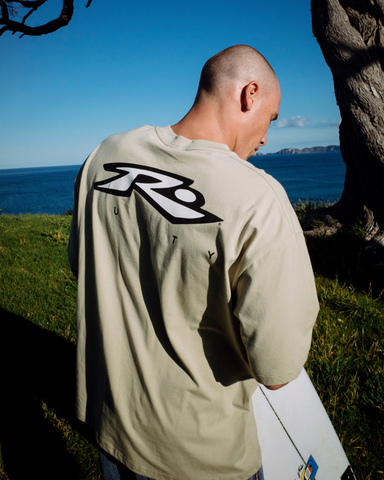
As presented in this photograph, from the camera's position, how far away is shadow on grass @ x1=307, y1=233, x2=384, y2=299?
4461 mm

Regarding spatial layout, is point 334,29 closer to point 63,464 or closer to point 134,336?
point 134,336

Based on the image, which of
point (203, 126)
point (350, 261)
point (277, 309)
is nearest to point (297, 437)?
point (277, 309)

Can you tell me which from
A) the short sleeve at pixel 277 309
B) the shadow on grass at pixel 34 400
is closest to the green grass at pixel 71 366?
the shadow on grass at pixel 34 400

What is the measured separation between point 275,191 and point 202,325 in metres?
0.57

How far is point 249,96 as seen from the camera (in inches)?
53.9

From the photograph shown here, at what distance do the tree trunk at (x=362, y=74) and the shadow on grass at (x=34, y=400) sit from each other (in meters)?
4.92

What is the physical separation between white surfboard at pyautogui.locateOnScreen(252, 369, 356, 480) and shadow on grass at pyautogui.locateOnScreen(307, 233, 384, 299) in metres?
2.35

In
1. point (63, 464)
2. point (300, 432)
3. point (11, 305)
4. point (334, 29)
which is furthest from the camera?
point (334, 29)

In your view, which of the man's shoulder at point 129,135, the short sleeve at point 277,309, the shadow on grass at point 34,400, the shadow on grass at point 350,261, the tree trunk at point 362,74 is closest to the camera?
the short sleeve at point 277,309

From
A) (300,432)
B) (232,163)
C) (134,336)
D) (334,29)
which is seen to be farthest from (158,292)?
(334,29)

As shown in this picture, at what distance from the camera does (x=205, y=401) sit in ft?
A: 3.83

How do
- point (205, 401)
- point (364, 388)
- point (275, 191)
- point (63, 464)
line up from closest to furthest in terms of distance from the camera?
point (275, 191) < point (205, 401) < point (63, 464) < point (364, 388)

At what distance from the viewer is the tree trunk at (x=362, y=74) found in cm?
482

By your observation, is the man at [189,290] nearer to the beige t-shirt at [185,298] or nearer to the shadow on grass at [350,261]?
the beige t-shirt at [185,298]
